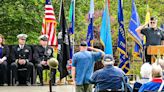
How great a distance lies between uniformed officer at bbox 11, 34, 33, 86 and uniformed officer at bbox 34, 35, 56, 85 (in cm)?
23

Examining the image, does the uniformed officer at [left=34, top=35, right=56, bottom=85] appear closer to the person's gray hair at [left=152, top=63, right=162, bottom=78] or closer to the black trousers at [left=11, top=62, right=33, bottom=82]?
the black trousers at [left=11, top=62, right=33, bottom=82]

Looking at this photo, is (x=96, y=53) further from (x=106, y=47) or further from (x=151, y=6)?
(x=151, y=6)

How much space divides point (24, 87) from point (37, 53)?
4.73 feet

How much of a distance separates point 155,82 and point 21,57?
763cm

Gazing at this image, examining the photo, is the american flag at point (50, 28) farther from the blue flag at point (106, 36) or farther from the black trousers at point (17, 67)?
the blue flag at point (106, 36)

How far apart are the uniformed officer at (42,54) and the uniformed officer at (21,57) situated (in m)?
0.23

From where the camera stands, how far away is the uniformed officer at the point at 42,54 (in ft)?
50.6

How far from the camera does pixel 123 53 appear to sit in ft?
56.0

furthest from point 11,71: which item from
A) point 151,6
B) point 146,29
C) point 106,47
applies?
point 151,6

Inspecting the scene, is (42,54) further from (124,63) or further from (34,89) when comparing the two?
(124,63)

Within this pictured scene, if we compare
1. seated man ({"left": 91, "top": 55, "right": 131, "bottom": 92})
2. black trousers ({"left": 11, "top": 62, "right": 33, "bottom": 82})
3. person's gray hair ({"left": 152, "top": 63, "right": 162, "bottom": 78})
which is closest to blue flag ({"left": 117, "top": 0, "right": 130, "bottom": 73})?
black trousers ({"left": 11, "top": 62, "right": 33, "bottom": 82})

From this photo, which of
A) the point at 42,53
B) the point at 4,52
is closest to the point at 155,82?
the point at 42,53

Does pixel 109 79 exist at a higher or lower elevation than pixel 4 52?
lower

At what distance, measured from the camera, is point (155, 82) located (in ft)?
27.5
